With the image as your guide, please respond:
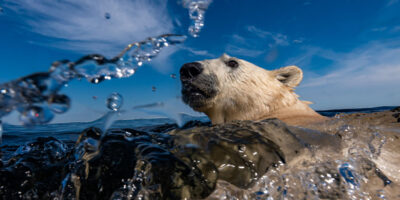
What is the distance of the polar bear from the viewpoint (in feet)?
10.7

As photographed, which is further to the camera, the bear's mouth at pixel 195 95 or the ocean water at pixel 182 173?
the bear's mouth at pixel 195 95

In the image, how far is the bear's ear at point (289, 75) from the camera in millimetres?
3682

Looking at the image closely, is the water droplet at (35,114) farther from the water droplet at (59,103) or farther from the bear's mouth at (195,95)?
the bear's mouth at (195,95)

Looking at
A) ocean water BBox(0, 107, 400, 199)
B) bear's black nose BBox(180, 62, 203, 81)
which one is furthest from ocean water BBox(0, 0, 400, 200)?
bear's black nose BBox(180, 62, 203, 81)

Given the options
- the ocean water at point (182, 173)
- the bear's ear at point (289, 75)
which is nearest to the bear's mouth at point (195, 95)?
the bear's ear at point (289, 75)

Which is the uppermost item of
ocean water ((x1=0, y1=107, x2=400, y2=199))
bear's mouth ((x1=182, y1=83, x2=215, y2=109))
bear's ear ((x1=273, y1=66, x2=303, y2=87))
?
bear's ear ((x1=273, y1=66, x2=303, y2=87))

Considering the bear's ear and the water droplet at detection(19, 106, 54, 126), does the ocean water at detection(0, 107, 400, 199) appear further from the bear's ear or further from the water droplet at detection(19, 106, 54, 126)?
the bear's ear

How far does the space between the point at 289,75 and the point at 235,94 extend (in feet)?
3.49

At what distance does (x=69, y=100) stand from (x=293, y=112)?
279cm

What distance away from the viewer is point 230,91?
3.39m

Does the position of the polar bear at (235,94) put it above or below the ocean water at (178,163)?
above

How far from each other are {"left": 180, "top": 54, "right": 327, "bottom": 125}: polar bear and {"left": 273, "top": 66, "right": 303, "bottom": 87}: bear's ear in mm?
166

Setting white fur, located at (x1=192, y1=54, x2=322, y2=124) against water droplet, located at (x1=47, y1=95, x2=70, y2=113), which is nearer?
water droplet, located at (x1=47, y1=95, x2=70, y2=113)

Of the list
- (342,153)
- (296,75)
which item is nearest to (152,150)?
(342,153)
